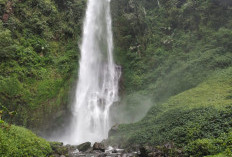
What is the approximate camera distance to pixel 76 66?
76.4 ft

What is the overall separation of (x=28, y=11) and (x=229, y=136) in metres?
23.3

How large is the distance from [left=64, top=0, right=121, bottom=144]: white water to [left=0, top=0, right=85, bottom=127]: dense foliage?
1.65 metres

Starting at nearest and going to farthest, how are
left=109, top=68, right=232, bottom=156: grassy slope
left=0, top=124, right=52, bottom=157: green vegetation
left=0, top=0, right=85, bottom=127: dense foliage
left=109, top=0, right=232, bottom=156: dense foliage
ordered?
1. left=0, top=124, right=52, bottom=157: green vegetation
2. left=109, top=68, right=232, bottom=156: grassy slope
3. left=109, top=0, right=232, bottom=156: dense foliage
4. left=0, top=0, right=85, bottom=127: dense foliage

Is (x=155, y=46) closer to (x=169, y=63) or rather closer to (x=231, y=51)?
(x=169, y=63)

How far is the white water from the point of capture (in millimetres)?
19922

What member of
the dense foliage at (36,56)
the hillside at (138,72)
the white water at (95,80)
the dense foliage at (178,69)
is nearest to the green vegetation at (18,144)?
the hillside at (138,72)

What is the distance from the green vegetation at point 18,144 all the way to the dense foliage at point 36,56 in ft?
20.7

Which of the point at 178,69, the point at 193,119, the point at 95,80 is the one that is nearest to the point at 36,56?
the point at 95,80

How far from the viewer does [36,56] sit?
1983cm

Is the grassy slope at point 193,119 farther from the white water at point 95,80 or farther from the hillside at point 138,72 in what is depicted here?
the white water at point 95,80

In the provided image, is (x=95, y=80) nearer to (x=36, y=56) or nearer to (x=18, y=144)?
(x=36, y=56)

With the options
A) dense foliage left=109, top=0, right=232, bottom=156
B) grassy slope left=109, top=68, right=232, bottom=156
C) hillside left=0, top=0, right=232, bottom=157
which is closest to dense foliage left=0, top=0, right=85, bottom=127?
hillside left=0, top=0, right=232, bottom=157

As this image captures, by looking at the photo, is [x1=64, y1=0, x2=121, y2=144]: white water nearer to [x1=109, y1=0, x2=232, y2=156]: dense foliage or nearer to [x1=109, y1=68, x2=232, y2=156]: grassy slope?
[x1=109, y1=0, x2=232, y2=156]: dense foliage

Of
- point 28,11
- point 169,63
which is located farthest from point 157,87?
point 28,11
